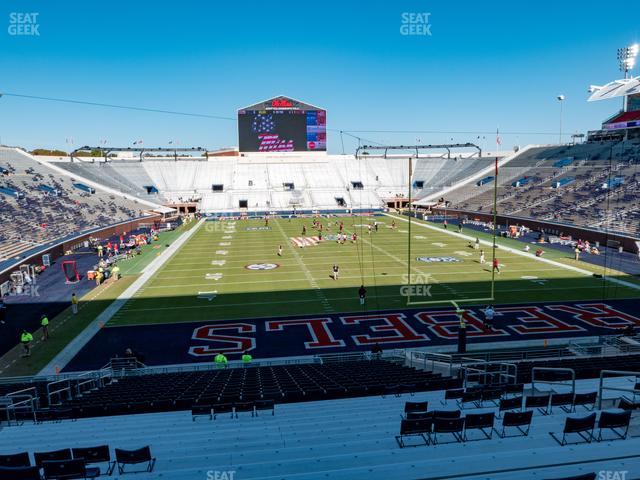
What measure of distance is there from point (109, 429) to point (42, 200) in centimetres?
4409

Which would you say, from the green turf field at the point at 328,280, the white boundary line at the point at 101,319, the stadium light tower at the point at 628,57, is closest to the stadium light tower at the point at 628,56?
the stadium light tower at the point at 628,57

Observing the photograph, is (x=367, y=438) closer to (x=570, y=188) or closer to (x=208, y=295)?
(x=208, y=295)

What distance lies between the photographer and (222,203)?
67.3m

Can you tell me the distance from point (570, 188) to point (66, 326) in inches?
1963

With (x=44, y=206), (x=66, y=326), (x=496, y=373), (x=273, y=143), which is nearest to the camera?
(x=496, y=373)

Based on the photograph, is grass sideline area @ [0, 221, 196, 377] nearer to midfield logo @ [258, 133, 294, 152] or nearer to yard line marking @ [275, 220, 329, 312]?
yard line marking @ [275, 220, 329, 312]

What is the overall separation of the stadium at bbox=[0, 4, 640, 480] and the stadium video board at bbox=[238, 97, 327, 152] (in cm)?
1475

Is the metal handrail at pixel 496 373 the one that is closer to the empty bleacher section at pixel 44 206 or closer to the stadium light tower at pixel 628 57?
the empty bleacher section at pixel 44 206

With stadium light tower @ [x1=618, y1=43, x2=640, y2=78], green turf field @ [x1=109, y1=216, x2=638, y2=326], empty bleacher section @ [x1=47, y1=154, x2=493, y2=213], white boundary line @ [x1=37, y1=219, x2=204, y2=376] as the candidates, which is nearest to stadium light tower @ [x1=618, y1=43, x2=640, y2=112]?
stadium light tower @ [x1=618, y1=43, x2=640, y2=78]

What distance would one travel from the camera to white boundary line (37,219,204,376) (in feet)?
50.0

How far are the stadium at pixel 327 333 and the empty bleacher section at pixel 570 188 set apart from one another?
0.34 meters

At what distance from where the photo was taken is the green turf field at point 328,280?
21344 millimetres

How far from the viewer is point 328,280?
26031mm

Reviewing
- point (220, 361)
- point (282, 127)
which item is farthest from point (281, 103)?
point (220, 361)
